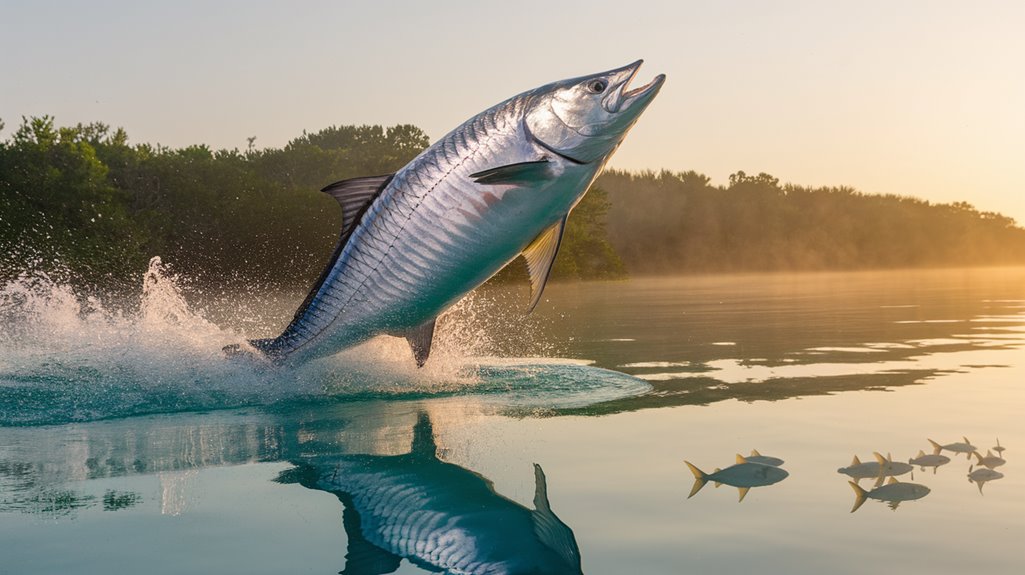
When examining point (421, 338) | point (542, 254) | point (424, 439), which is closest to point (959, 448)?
point (542, 254)

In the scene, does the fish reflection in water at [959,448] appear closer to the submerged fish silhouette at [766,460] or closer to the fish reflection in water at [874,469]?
the fish reflection in water at [874,469]

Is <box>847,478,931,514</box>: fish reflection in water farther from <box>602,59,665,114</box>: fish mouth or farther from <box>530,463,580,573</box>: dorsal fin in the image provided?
<box>602,59,665,114</box>: fish mouth

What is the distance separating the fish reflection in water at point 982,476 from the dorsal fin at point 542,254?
10.8ft

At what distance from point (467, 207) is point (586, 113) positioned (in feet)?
3.62

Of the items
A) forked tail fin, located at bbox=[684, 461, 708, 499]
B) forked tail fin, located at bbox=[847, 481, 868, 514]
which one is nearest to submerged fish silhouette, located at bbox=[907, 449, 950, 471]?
forked tail fin, located at bbox=[847, 481, 868, 514]

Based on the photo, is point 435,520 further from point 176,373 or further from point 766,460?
point 176,373

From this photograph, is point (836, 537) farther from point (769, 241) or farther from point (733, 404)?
point (769, 241)

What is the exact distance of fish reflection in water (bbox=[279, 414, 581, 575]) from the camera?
4.69m

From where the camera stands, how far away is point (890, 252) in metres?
117

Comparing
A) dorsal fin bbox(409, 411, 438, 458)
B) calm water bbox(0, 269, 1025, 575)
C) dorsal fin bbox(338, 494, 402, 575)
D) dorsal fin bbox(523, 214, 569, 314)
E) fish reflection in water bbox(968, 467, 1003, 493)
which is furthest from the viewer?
dorsal fin bbox(523, 214, 569, 314)

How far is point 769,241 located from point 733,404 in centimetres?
10139

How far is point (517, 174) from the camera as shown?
24.5 feet

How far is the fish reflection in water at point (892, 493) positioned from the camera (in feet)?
19.6

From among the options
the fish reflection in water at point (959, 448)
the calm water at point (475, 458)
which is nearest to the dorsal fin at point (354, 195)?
the calm water at point (475, 458)
